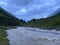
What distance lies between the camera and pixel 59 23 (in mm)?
185000
